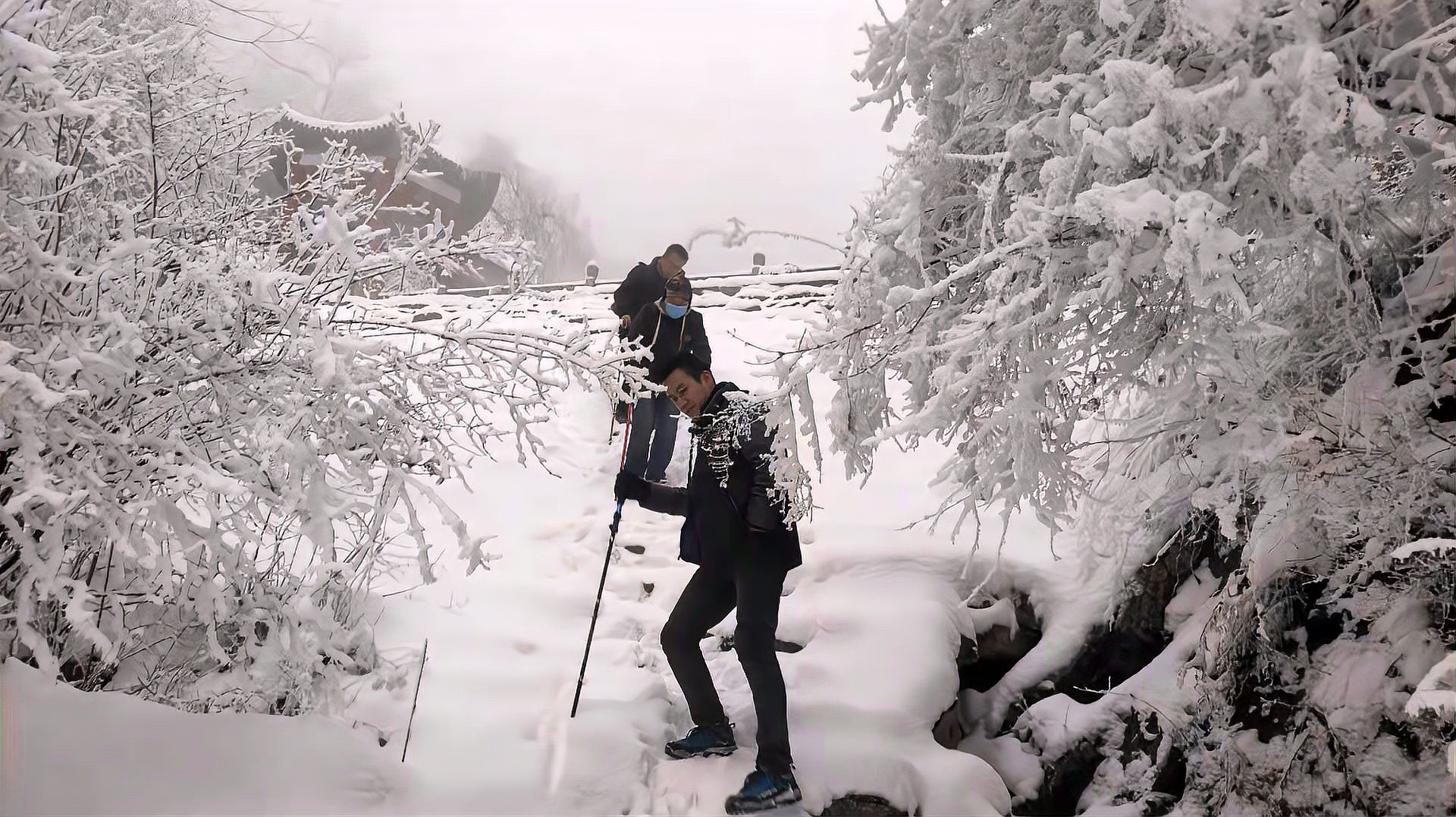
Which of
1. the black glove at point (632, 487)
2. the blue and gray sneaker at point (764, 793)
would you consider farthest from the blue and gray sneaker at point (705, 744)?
the black glove at point (632, 487)

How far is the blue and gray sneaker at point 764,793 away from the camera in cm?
299

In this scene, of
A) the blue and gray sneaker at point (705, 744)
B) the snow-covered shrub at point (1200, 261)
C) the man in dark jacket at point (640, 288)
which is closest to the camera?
the snow-covered shrub at point (1200, 261)

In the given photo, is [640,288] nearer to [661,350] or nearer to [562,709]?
[661,350]

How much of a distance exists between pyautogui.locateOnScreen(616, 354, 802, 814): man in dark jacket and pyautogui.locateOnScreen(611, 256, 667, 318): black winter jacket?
7.65ft

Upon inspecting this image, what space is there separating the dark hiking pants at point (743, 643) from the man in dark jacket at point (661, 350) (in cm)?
187

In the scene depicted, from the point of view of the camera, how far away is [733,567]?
10.7 ft

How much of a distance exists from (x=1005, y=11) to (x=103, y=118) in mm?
2735

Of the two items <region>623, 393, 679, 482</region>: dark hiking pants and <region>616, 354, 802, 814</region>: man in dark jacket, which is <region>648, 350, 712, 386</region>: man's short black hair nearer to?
<region>616, 354, 802, 814</region>: man in dark jacket

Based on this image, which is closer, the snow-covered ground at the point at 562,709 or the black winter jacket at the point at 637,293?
the snow-covered ground at the point at 562,709

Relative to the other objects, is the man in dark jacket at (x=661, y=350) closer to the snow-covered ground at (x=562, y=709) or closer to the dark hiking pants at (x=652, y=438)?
the dark hiking pants at (x=652, y=438)

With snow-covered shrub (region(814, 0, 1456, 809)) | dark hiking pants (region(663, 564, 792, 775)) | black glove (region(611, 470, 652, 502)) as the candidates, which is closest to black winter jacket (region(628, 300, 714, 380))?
black glove (region(611, 470, 652, 502))

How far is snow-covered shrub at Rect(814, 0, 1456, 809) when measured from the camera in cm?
188

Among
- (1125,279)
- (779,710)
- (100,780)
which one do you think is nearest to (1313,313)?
(1125,279)

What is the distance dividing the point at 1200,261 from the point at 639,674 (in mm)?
3212
